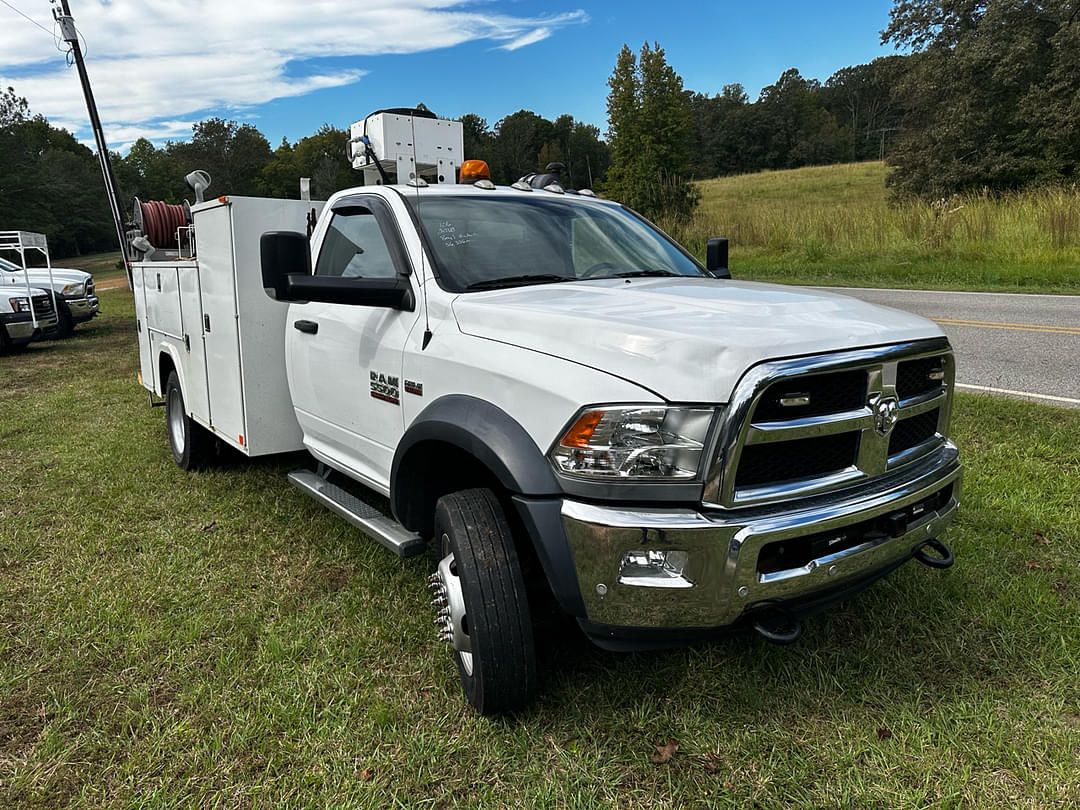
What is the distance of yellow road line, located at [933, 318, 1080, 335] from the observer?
822 centimetres

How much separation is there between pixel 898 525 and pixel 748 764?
906mm

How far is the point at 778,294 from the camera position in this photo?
114 inches

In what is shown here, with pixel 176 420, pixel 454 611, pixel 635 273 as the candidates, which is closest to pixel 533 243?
pixel 635 273

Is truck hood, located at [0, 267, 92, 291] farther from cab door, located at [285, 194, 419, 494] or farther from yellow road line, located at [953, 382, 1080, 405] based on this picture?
yellow road line, located at [953, 382, 1080, 405]

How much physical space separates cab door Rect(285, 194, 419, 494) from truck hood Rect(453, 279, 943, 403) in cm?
54

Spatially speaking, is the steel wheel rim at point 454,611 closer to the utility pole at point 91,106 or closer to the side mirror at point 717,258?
the side mirror at point 717,258

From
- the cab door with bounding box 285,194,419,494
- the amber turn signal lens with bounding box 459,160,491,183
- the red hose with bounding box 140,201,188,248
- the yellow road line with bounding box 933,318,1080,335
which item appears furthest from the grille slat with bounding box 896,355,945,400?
the yellow road line with bounding box 933,318,1080,335

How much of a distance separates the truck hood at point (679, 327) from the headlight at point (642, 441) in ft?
0.20

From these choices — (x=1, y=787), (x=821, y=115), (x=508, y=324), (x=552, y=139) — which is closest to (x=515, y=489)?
(x=508, y=324)

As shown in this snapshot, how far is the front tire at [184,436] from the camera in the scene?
212 inches

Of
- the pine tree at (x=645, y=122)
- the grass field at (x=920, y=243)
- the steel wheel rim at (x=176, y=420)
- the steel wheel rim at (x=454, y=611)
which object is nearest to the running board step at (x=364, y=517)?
the steel wheel rim at (x=454, y=611)

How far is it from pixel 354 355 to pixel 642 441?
5.98 feet

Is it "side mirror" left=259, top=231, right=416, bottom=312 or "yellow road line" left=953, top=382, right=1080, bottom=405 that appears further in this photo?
"yellow road line" left=953, top=382, right=1080, bottom=405

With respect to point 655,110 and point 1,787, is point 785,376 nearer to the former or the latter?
point 1,787
